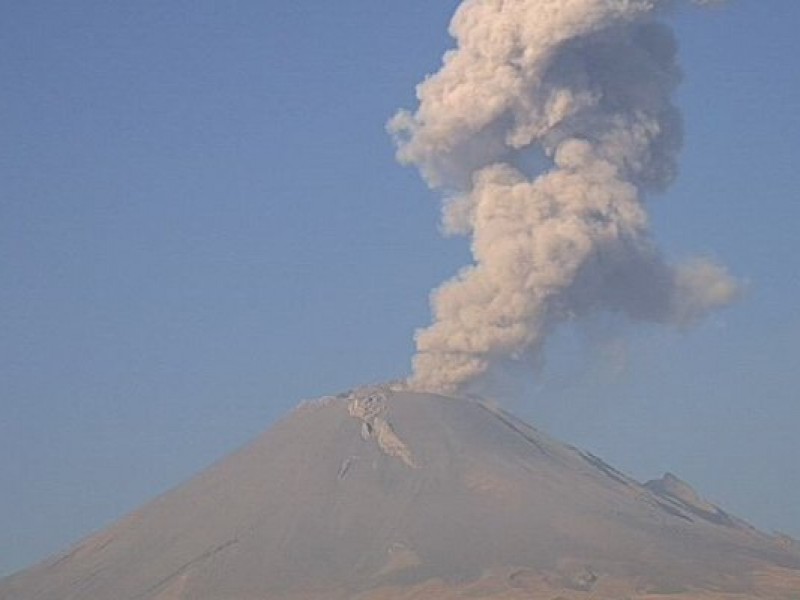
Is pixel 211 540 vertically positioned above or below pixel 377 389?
below

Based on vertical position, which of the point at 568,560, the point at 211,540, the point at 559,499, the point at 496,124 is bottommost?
the point at 568,560

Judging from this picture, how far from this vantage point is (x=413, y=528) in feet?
331

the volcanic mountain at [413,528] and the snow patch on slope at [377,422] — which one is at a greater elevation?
the snow patch on slope at [377,422]

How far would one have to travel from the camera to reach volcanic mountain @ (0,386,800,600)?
9050 centimetres

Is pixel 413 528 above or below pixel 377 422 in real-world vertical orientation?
below

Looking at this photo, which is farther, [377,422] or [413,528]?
[377,422]

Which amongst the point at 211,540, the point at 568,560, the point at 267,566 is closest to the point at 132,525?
the point at 211,540

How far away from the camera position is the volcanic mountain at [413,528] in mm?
90500

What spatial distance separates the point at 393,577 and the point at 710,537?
21396 millimetres

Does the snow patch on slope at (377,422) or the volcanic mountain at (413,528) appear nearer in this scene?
the volcanic mountain at (413,528)

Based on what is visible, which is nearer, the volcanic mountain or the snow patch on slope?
the volcanic mountain

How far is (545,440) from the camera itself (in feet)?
389

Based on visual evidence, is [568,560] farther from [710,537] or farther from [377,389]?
[377,389]

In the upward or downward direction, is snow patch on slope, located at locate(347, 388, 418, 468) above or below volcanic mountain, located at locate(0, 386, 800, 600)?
above
